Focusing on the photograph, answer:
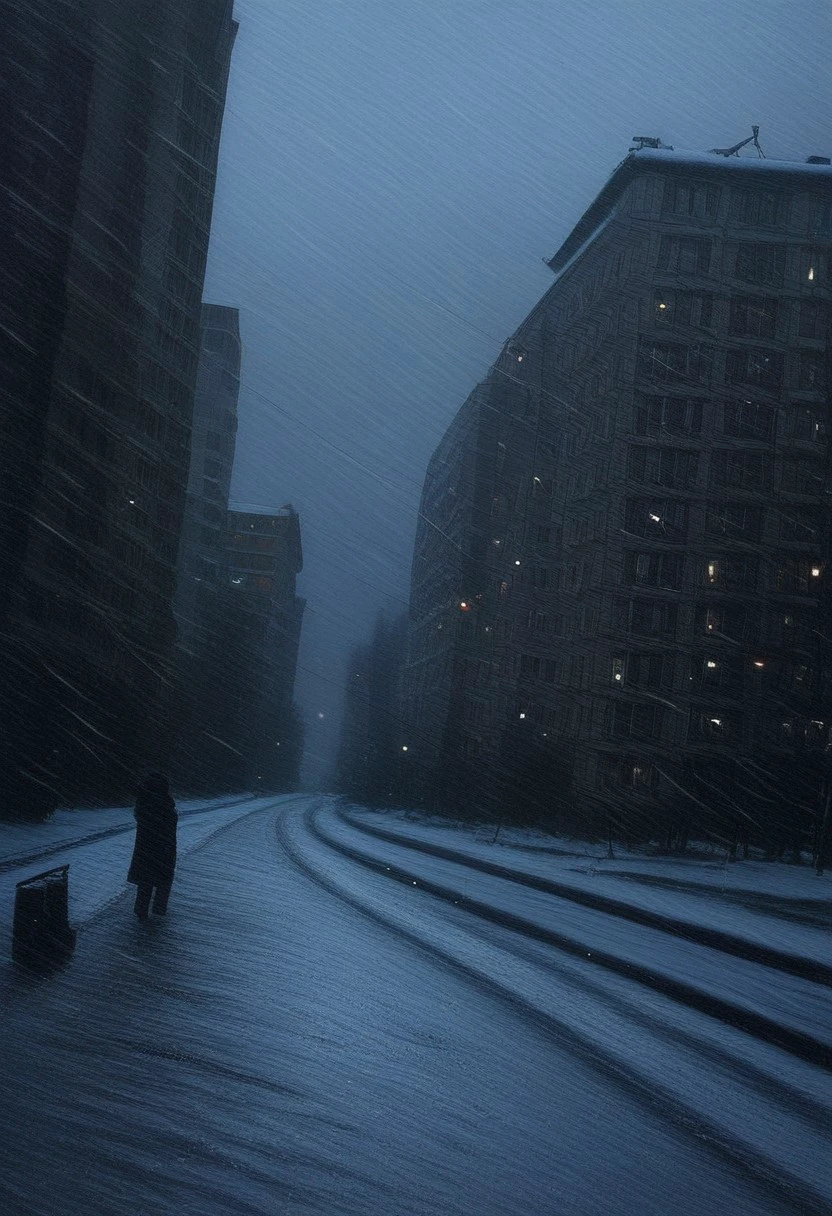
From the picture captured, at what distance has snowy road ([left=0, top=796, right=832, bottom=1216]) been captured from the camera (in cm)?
571

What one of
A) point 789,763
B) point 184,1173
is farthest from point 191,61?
point 184,1173

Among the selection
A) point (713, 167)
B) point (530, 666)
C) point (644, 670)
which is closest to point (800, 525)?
point (644, 670)

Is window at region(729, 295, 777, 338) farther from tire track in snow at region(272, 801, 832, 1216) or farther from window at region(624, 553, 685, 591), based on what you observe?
tire track in snow at region(272, 801, 832, 1216)

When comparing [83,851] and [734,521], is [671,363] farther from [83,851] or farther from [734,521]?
[83,851]

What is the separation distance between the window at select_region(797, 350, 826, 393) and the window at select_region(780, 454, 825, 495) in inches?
155

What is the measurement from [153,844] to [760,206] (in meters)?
61.7

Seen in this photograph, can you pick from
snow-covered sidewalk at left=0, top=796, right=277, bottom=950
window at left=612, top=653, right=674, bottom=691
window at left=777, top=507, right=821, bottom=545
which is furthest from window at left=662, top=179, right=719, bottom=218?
snow-covered sidewalk at left=0, top=796, right=277, bottom=950

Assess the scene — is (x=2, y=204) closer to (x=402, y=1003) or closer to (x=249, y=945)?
(x=249, y=945)

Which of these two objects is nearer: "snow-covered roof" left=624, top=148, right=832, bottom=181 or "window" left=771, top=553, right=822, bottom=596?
"window" left=771, top=553, right=822, bottom=596

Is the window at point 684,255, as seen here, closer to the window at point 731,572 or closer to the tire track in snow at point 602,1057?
the window at point 731,572

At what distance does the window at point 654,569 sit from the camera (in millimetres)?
62594

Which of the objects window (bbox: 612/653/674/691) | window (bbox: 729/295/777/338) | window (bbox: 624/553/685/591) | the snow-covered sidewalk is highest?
window (bbox: 729/295/777/338)

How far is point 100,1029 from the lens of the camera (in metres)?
8.38

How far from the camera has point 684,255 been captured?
6594 centimetres
